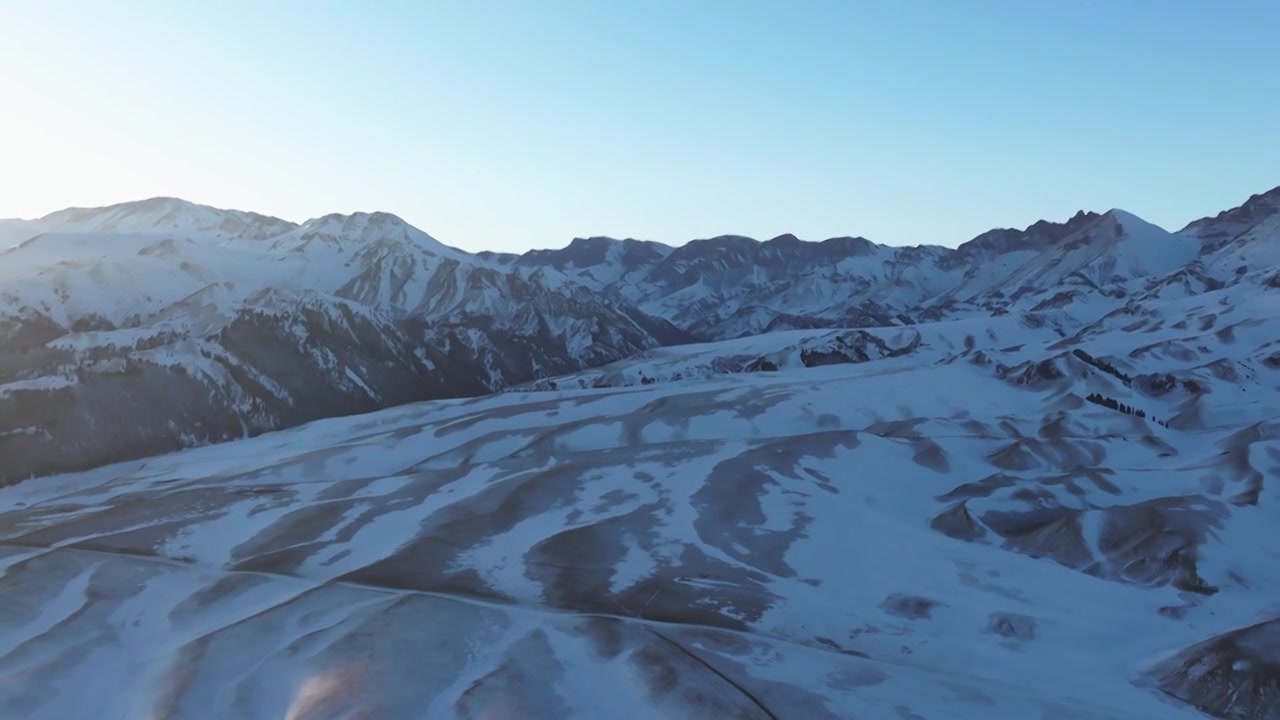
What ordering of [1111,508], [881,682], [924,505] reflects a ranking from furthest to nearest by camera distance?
[924,505] < [1111,508] < [881,682]

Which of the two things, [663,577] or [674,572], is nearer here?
[663,577]

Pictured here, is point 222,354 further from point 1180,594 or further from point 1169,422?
point 1180,594

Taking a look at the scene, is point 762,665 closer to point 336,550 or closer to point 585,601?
point 585,601

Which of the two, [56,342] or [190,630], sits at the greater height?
[56,342]

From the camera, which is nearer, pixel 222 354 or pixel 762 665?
pixel 762 665

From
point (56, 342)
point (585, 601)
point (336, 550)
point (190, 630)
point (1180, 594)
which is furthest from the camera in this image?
point (56, 342)

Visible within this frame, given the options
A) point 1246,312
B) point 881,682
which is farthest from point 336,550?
point 1246,312

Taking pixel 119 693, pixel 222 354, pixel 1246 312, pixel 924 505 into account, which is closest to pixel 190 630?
pixel 119 693
